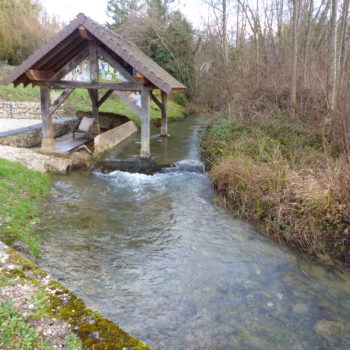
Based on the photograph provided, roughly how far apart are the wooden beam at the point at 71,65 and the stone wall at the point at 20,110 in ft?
24.6

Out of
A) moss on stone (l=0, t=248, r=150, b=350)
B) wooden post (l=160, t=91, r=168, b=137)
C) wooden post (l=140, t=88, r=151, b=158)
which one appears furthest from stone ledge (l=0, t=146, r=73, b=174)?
wooden post (l=160, t=91, r=168, b=137)

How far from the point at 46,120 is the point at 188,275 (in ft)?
26.0

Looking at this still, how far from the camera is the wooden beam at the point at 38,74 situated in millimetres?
9742

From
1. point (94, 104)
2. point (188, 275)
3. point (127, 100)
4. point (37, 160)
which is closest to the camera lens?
point (188, 275)

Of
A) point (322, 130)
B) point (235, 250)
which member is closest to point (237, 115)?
point (322, 130)

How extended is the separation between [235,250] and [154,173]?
476 centimetres

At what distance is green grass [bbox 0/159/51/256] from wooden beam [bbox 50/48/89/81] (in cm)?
337

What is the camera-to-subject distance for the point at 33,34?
2514 cm

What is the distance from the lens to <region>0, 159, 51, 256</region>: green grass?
5.48 metres

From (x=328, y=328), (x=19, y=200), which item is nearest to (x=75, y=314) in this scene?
(x=328, y=328)

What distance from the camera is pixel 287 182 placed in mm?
6719

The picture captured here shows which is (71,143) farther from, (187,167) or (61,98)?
(187,167)

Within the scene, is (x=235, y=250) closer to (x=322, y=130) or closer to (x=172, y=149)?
(x=322, y=130)

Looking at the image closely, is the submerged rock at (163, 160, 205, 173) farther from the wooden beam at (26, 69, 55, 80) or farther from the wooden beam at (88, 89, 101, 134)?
the wooden beam at (88, 89, 101, 134)
